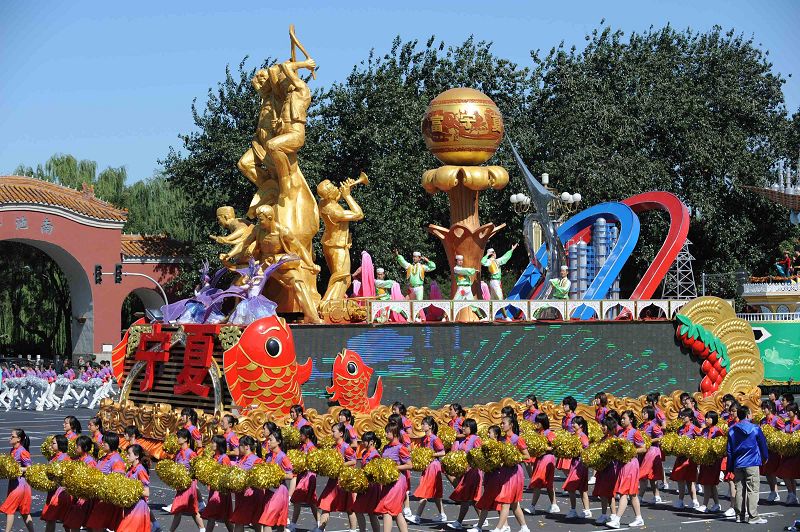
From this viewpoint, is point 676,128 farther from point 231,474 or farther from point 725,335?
point 231,474

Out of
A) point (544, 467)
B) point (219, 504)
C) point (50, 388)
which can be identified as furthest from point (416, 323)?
point (50, 388)

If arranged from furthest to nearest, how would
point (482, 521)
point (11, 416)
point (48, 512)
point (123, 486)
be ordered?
1. point (11, 416)
2. point (482, 521)
3. point (48, 512)
4. point (123, 486)

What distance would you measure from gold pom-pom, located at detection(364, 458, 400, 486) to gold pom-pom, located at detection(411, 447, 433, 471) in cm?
108

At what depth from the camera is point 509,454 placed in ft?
46.2

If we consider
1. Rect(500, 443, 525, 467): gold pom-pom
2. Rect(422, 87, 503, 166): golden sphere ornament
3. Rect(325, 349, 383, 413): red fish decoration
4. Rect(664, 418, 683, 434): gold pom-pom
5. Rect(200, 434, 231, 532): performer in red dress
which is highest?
Rect(422, 87, 503, 166): golden sphere ornament

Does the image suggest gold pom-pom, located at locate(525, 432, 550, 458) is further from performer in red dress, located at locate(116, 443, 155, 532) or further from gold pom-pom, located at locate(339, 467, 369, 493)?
performer in red dress, located at locate(116, 443, 155, 532)

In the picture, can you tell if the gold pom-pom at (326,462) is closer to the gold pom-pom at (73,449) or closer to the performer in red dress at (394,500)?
the performer in red dress at (394,500)

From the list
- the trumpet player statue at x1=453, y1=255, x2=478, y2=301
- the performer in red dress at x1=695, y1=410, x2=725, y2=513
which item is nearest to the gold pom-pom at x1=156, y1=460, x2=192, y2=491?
the performer in red dress at x1=695, y1=410, x2=725, y2=513

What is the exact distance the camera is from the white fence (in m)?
22.7

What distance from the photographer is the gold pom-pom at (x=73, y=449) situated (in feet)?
42.3

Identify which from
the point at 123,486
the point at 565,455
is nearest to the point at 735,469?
the point at 565,455

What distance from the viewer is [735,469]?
15.1 m

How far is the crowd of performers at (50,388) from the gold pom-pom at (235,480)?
19978 mm

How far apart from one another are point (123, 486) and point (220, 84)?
95.4 feet
